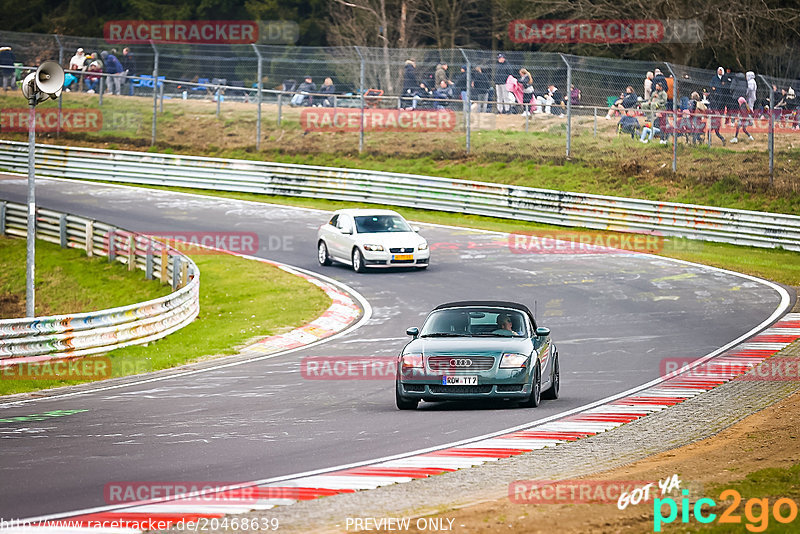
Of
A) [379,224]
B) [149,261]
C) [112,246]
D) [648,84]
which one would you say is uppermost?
[648,84]

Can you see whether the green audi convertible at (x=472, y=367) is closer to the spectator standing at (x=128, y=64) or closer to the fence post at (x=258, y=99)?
the fence post at (x=258, y=99)

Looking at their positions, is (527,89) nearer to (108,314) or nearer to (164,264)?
(164,264)

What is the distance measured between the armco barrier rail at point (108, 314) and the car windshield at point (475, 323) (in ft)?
22.0

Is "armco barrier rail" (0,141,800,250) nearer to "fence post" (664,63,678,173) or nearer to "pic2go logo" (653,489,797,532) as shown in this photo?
"fence post" (664,63,678,173)

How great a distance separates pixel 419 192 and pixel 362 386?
65.3 ft

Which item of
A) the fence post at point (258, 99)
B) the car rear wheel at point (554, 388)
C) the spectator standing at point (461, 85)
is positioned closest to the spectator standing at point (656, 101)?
the spectator standing at point (461, 85)

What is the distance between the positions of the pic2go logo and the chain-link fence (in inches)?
939

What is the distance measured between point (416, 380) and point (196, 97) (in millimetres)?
31257

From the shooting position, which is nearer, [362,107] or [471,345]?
[471,345]

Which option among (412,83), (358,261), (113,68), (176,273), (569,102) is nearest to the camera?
(176,273)

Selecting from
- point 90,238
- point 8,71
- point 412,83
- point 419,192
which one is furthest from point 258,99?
point 8,71

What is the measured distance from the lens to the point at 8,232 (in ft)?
105

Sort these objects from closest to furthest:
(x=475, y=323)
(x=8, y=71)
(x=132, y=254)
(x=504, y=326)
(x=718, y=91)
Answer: (x=504, y=326), (x=475, y=323), (x=132, y=254), (x=718, y=91), (x=8, y=71)

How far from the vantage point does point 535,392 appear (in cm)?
1339
